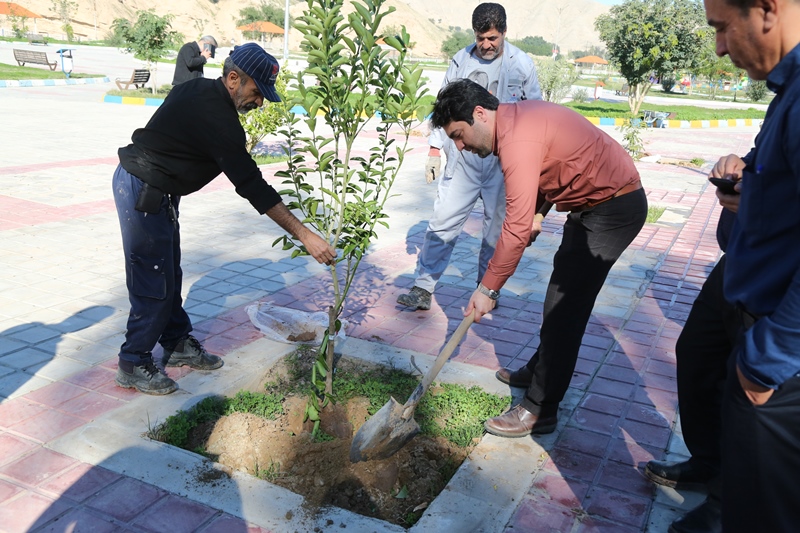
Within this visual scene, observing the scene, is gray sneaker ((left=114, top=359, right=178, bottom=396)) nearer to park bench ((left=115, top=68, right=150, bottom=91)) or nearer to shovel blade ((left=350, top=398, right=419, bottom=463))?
shovel blade ((left=350, top=398, right=419, bottom=463))

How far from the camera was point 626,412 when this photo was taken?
145 inches

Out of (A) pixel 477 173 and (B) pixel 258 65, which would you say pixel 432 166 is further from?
(B) pixel 258 65

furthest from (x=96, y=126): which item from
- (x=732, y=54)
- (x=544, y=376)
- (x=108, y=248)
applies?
(x=732, y=54)

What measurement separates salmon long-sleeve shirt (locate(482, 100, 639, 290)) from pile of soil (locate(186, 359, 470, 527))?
997mm

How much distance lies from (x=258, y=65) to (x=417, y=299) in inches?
96.7

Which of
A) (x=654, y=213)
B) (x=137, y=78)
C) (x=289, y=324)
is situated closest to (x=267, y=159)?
(x=654, y=213)

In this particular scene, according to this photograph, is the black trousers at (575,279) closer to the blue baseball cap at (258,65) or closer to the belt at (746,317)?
the belt at (746,317)

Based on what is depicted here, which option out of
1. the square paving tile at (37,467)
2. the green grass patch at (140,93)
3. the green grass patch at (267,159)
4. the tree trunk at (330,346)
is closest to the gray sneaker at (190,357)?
the tree trunk at (330,346)

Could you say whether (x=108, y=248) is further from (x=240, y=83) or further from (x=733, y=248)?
(x=733, y=248)

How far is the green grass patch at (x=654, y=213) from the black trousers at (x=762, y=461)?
6.74 metres

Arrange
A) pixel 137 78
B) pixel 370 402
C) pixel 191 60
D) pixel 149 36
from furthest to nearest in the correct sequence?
pixel 149 36
pixel 137 78
pixel 191 60
pixel 370 402

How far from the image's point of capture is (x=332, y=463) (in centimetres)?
316

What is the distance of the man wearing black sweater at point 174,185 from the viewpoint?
10.1 feet

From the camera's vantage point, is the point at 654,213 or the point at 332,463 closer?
the point at 332,463
